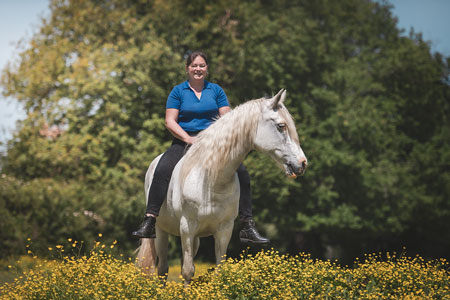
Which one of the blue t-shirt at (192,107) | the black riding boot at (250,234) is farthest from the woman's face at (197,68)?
the black riding boot at (250,234)

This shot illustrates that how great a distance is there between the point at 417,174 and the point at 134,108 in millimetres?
12590

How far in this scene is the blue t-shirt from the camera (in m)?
6.39

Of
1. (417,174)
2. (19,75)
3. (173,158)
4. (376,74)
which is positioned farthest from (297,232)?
(173,158)

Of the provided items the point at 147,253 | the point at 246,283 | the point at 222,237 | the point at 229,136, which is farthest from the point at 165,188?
the point at 246,283

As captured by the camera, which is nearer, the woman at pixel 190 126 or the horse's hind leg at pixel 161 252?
the woman at pixel 190 126

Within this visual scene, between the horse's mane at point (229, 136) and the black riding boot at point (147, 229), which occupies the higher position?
the horse's mane at point (229, 136)

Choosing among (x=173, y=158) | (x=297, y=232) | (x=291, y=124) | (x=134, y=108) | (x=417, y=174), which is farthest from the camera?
(x=297, y=232)

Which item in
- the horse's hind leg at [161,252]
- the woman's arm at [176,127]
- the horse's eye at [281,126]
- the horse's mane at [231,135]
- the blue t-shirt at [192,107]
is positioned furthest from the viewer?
the horse's hind leg at [161,252]

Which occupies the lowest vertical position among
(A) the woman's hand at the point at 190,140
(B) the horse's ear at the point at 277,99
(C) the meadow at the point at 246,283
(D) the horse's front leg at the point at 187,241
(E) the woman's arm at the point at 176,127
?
(C) the meadow at the point at 246,283

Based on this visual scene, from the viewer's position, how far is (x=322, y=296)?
567cm

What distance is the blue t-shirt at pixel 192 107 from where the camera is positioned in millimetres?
6387

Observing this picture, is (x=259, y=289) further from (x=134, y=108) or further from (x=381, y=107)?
(x=381, y=107)

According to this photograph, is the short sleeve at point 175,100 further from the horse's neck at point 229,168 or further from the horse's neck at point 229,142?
the horse's neck at point 229,168

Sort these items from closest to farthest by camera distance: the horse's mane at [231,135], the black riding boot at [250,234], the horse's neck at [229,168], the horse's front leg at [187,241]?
the horse's mane at [231,135]
the horse's neck at [229,168]
the horse's front leg at [187,241]
the black riding boot at [250,234]
